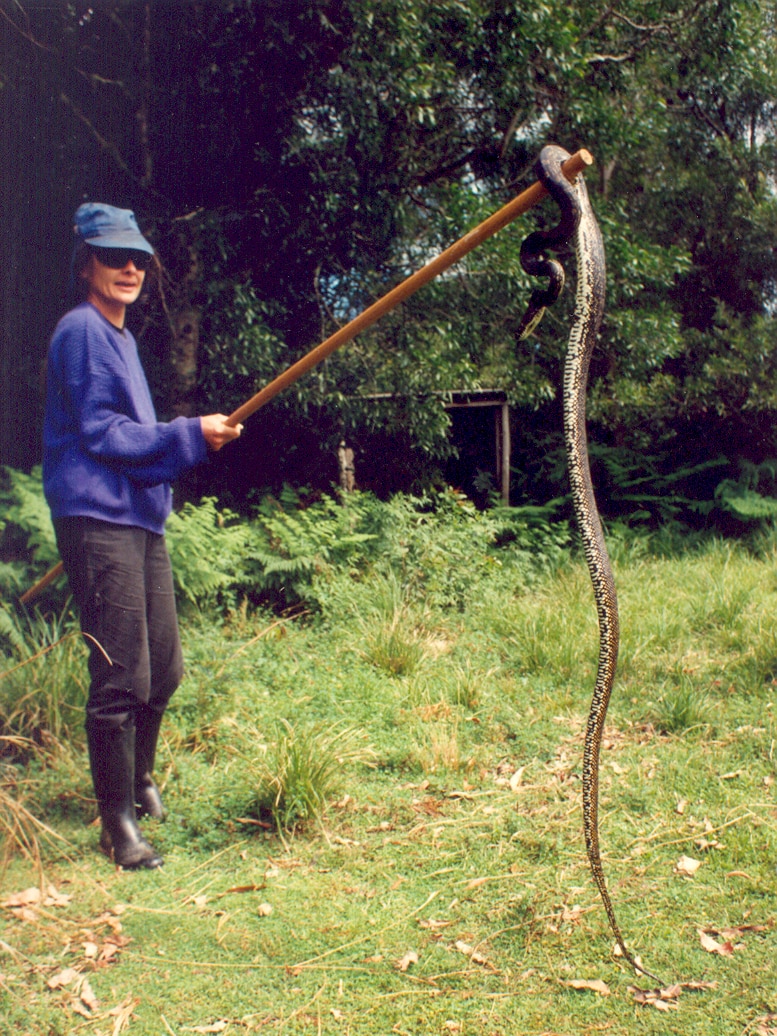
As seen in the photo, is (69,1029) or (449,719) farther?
(449,719)

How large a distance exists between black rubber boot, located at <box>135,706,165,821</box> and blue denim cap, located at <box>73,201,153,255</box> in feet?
5.64

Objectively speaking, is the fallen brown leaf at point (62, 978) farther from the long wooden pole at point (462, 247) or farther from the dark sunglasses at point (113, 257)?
the dark sunglasses at point (113, 257)

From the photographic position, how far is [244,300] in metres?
6.29

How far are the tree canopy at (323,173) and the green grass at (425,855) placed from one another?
2368mm

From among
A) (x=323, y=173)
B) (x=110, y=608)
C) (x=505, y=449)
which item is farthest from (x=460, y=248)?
(x=505, y=449)

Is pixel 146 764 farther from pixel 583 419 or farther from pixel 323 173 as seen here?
pixel 323 173

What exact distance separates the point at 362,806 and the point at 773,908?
157cm

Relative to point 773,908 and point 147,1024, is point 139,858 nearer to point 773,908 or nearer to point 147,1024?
point 147,1024

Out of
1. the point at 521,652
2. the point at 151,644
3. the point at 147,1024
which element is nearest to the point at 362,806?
the point at 151,644

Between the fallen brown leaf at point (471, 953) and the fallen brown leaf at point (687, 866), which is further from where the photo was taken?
the fallen brown leaf at point (687, 866)

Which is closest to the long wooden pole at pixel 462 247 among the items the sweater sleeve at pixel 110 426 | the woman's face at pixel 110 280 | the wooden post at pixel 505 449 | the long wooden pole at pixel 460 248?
the long wooden pole at pixel 460 248

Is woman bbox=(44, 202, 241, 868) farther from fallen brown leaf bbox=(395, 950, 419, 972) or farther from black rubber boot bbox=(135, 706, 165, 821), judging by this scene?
fallen brown leaf bbox=(395, 950, 419, 972)

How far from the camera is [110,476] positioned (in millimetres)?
3080

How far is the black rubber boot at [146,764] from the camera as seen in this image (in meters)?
3.39
